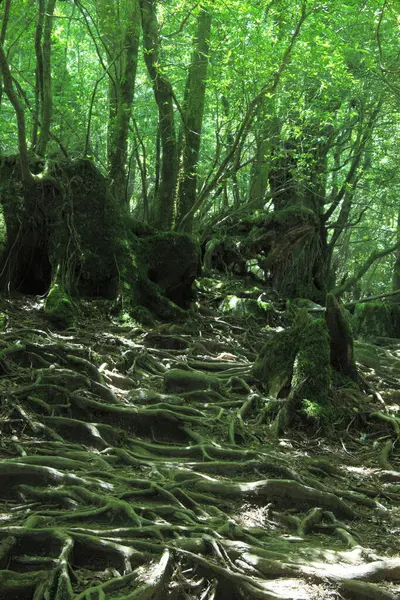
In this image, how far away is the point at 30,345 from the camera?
702 cm

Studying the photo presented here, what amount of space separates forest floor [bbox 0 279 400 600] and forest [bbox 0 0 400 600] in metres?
0.02

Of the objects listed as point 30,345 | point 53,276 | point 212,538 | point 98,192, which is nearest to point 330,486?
point 212,538

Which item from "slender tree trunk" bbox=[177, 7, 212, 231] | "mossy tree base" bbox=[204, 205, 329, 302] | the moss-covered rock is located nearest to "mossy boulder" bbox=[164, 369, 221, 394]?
the moss-covered rock

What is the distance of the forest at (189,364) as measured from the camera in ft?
12.0

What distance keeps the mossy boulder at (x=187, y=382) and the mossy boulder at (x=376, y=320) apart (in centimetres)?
777

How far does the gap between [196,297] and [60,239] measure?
3.21 metres

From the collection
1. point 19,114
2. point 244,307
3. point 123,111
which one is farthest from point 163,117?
point 19,114

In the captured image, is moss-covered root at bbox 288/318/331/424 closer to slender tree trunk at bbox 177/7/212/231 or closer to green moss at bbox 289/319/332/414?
green moss at bbox 289/319/332/414

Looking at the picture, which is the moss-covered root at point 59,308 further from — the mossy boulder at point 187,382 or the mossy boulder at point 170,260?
the mossy boulder at point 170,260

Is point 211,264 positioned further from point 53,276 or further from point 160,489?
point 160,489

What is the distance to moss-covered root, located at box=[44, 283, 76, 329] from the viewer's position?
28.4 ft

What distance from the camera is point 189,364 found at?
8703 millimetres

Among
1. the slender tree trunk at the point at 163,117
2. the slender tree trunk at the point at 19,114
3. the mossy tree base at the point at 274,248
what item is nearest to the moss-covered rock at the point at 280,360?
the slender tree trunk at the point at 19,114

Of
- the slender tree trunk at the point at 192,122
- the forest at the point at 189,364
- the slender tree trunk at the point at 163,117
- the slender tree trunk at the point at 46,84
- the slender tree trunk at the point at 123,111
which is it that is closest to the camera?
the forest at the point at 189,364
